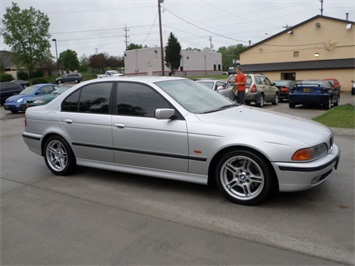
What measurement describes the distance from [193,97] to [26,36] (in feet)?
205

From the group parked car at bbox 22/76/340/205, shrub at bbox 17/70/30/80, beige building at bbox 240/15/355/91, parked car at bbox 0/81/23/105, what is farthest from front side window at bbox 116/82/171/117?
shrub at bbox 17/70/30/80

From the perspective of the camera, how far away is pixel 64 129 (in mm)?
5648

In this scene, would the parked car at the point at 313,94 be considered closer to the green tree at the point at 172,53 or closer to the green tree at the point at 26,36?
the green tree at the point at 172,53

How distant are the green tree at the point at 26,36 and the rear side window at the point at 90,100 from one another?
60.2 metres

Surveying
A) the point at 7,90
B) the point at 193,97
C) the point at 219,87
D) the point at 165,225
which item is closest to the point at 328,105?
the point at 219,87

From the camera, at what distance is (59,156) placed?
19.3 feet

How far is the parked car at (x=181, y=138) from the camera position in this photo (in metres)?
4.07

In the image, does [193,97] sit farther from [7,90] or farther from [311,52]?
[311,52]

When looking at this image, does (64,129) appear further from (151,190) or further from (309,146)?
(309,146)

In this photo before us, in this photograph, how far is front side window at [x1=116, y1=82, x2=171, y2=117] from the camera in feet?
16.0

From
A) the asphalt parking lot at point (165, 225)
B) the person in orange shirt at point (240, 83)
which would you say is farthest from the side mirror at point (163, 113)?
the person in orange shirt at point (240, 83)

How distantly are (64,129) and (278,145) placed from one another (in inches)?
135

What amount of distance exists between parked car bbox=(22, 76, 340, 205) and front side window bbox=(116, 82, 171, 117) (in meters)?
0.01

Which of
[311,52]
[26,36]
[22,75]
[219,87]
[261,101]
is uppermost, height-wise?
[26,36]
